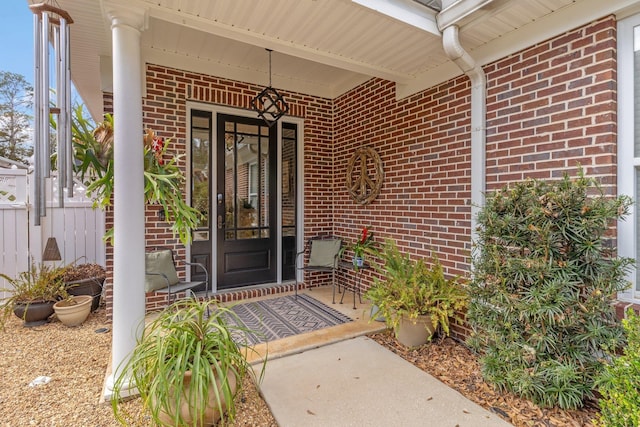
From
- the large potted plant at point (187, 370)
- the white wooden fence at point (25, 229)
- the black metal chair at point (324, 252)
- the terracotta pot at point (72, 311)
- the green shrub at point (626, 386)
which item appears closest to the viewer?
the green shrub at point (626, 386)

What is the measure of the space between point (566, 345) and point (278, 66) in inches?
156

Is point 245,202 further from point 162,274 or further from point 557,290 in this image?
point 557,290

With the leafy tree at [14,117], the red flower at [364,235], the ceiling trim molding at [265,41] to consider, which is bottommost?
the red flower at [364,235]

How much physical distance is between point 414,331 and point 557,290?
1.20 metres

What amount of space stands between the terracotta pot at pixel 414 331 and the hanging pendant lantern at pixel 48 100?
2.64m

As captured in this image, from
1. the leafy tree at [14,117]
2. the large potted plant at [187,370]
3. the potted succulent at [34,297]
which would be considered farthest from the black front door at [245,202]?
the leafy tree at [14,117]

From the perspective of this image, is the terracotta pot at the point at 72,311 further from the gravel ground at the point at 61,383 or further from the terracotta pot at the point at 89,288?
the terracotta pot at the point at 89,288

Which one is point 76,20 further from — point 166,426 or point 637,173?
point 637,173

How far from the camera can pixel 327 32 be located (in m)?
2.59

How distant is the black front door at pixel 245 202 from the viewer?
4148 mm

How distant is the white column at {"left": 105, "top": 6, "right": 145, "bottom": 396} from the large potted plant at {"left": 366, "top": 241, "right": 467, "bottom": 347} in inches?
76.8

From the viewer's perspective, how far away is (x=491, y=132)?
108 inches

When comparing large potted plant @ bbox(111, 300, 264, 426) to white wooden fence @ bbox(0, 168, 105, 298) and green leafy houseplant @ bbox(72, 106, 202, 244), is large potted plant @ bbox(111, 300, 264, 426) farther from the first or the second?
white wooden fence @ bbox(0, 168, 105, 298)

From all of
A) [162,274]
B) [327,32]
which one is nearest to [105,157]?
[162,274]
